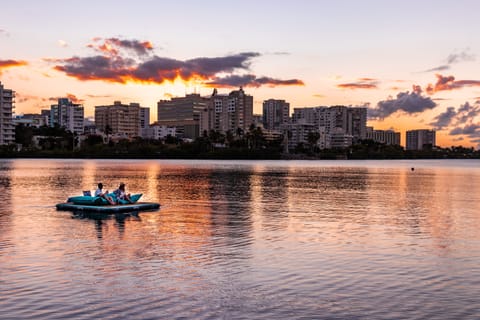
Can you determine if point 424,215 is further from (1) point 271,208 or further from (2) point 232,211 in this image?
(2) point 232,211

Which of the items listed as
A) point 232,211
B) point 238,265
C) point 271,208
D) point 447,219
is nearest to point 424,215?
point 447,219

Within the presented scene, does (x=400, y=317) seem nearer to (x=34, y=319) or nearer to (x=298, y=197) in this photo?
(x=34, y=319)

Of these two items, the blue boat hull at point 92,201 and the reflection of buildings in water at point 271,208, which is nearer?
the reflection of buildings in water at point 271,208

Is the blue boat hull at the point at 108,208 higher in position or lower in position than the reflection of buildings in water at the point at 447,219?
higher

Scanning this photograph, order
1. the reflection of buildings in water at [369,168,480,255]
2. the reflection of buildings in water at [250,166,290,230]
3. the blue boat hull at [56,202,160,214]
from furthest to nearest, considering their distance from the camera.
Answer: the blue boat hull at [56,202,160,214], the reflection of buildings in water at [250,166,290,230], the reflection of buildings in water at [369,168,480,255]

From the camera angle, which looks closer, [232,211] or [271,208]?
[232,211]

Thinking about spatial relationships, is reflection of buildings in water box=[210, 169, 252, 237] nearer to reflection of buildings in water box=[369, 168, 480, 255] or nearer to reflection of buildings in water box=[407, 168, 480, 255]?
reflection of buildings in water box=[369, 168, 480, 255]

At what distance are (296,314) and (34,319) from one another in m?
8.52

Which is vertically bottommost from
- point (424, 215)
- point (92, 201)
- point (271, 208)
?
point (424, 215)

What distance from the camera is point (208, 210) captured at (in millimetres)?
49500

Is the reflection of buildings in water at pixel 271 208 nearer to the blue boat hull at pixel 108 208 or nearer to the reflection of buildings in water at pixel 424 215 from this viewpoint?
the reflection of buildings in water at pixel 424 215

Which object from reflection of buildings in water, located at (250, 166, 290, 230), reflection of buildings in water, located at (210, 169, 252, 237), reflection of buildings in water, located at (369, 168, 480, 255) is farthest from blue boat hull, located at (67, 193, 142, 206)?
reflection of buildings in water, located at (369, 168, 480, 255)

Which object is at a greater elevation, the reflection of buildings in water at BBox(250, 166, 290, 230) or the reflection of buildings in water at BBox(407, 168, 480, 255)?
the reflection of buildings in water at BBox(250, 166, 290, 230)

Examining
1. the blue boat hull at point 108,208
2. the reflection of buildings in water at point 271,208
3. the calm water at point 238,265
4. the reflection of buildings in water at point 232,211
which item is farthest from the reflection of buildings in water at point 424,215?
the blue boat hull at point 108,208
